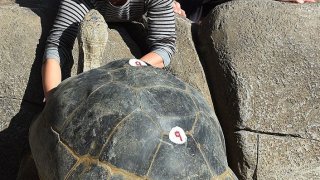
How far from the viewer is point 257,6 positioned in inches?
95.6

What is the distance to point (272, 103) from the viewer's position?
223 centimetres

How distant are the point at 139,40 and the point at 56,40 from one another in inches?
18.5

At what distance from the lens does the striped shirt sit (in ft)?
7.59

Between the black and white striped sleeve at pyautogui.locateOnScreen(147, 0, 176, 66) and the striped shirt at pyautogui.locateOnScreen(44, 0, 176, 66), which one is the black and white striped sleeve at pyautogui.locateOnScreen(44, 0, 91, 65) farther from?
the black and white striped sleeve at pyautogui.locateOnScreen(147, 0, 176, 66)

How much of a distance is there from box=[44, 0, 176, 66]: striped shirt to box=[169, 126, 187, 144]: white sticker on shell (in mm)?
742

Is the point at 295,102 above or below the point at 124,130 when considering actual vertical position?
below

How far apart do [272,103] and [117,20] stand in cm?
79

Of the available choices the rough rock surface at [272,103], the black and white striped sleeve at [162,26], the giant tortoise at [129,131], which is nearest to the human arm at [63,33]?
the black and white striped sleeve at [162,26]

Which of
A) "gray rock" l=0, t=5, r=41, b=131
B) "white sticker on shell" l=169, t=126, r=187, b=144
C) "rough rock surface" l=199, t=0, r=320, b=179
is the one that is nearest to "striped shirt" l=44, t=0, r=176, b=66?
"gray rock" l=0, t=5, r=41, b=131

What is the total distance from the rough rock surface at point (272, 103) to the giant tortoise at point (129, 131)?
424mm

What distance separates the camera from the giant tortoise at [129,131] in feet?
5.28

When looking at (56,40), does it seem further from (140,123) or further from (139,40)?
(140,123)

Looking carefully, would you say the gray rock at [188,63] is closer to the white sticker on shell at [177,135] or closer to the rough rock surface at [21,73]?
the rough rock surface at [21,73]

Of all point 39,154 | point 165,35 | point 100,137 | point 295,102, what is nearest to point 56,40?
point 165,35
